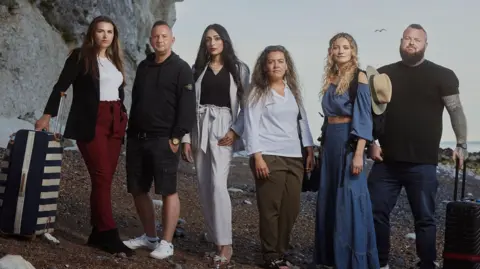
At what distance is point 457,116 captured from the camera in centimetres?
567

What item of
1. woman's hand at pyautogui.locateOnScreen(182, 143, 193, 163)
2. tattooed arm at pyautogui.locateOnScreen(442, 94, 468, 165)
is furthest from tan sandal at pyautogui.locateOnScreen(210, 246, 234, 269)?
tattooed arm at pyautogui.locateOnScreen(442, 94, 468, 165)

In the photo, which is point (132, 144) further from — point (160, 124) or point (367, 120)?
point (367, 120)

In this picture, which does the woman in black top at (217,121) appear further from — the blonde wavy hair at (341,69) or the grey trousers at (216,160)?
the blonde wavy hair at (341,69)

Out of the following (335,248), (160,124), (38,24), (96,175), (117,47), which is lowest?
(335,248)

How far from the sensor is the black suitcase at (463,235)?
211 inches

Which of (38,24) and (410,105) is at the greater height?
(38,24)

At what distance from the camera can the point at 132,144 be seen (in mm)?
5508

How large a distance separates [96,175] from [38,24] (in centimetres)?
908

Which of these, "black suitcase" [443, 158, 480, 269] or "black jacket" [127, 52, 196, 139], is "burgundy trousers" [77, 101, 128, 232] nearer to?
"black jacket" [127, 52, 196, 139]

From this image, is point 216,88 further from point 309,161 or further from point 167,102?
point 309,161

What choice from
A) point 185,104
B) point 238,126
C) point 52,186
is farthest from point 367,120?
point 52,186

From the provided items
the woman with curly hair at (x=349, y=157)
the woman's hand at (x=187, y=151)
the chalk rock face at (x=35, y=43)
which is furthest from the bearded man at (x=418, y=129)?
the chalk rock face at (x=35, y=43)

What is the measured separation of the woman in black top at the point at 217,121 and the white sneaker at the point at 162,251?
40 cm

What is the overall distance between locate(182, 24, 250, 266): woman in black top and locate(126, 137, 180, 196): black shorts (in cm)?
22
